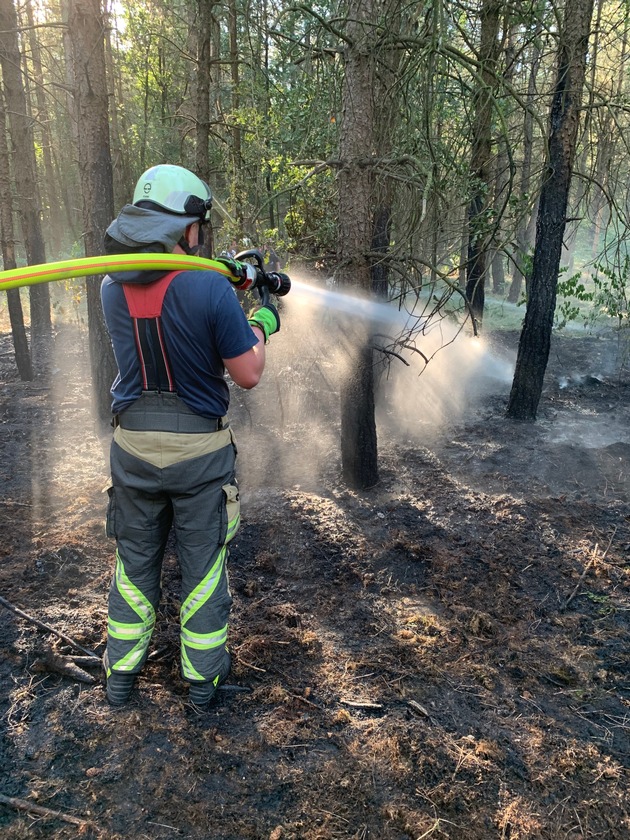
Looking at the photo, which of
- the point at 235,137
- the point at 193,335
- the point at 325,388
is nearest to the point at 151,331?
the point at 193,335

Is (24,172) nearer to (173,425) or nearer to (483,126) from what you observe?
(483,126)

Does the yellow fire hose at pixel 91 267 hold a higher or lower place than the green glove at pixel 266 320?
higher

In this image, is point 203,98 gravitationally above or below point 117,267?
above

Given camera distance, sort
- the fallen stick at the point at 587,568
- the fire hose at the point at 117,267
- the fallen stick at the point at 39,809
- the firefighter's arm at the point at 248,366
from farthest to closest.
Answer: the fallen stick at the point at 587,568, the firefighter's arm at the point at 248,366, the fire hose at the point at 117,267, the fallen stick at the point at 39,809

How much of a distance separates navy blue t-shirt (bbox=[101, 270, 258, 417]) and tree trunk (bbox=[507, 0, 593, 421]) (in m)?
4.94

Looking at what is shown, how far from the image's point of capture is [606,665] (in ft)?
10.5

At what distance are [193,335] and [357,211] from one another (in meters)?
2.73

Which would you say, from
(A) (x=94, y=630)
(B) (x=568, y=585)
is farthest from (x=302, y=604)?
(B) (x=568, y=585)

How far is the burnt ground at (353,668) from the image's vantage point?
2199 millimetres

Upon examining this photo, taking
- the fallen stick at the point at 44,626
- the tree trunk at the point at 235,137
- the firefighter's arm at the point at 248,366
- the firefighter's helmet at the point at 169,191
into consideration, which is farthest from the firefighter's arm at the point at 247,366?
the tree trunk at the point at 235,137

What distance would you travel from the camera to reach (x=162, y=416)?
8.56 ft

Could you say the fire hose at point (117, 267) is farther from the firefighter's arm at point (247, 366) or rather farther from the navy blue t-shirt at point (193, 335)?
the firefighter's arm at point (247, 366)

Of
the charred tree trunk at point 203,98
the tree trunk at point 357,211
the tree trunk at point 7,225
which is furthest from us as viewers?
the tree trunk at point 7,225

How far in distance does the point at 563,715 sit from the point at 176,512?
2.20m
